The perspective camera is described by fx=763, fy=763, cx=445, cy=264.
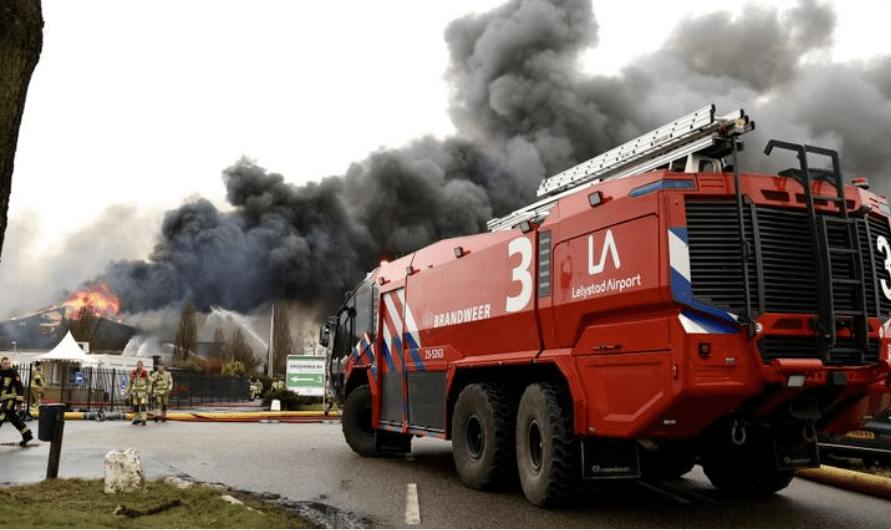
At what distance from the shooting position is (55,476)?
6.82 meters

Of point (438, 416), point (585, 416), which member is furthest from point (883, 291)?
point (438, 416)

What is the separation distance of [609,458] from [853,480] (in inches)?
136

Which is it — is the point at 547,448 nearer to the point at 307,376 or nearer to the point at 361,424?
the point at 361,424

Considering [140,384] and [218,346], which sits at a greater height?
[218,346]

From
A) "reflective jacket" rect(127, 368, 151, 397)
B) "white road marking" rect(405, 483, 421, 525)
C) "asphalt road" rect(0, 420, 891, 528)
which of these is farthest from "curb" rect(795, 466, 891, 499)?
"reflective jacket" rect(127, 368, 151, 397)

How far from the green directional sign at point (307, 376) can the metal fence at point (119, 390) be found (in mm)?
5480

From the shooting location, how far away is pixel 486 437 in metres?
7.01

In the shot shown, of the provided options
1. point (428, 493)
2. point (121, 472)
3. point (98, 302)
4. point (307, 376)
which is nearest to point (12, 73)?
point (121, 472)

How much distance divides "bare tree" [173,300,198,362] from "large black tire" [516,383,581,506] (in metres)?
43.7

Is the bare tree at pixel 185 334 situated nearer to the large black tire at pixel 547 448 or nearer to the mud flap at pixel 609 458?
the large black tire at pixel 547 448

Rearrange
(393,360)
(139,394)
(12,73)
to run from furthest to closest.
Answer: (139,394), (393,360), (12,73)

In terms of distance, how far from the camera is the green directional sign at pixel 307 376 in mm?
23750

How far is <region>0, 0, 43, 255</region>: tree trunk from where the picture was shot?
463 centimetres

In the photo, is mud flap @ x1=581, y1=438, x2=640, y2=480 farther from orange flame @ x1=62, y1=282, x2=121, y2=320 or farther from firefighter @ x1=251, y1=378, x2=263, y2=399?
orange flame @ x1=62, y1=282, x2=121, y2=320
